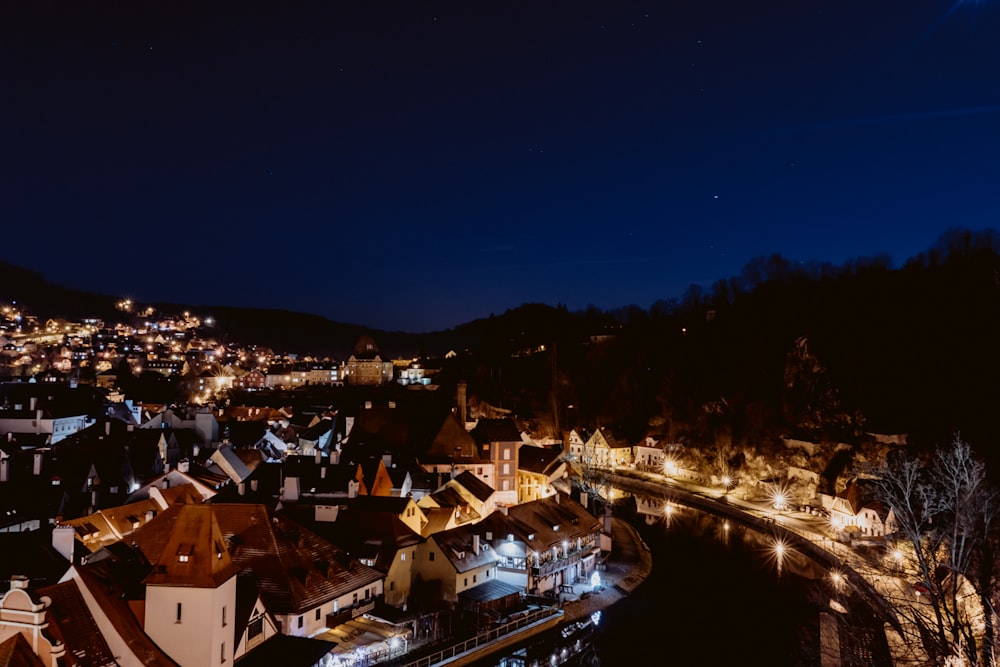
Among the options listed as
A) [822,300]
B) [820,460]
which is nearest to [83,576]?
[820,460]

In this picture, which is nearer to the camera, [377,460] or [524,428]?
[377,460]

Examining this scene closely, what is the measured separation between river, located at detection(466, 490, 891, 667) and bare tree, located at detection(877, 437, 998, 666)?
2525 mm

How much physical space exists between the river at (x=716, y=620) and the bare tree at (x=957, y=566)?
2.53m

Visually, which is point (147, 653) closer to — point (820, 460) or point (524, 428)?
point (820, 460)

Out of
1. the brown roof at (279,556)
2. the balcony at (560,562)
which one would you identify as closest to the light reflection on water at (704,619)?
the balcony at (560,562)

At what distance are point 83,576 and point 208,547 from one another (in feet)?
7.29

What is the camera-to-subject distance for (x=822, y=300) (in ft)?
202

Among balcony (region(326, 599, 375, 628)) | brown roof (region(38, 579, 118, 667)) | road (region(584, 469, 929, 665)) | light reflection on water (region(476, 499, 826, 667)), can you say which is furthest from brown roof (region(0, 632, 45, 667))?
road (region(584, 469, 929, 665))

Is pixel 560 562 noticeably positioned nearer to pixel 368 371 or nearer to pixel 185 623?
pixel 185 623

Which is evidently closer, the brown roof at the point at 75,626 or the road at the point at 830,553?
the brown roof at the point at 75,626

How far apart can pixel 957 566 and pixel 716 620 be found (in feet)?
43.5

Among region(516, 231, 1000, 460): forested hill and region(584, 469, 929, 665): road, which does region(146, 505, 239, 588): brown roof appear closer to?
region(584, 469, 929, 665): road

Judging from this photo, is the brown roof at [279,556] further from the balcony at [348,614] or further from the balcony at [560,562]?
the balcony at [560,562]

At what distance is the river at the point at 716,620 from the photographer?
20.6 meters
